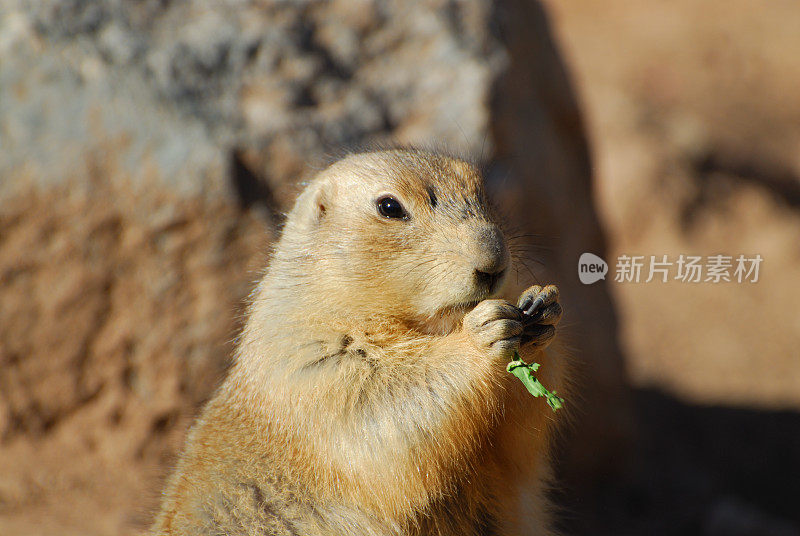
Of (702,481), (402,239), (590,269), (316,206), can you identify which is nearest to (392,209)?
(402,239)

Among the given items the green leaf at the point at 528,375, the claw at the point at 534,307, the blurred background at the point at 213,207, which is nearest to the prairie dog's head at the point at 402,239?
the claw at the point at 534,307

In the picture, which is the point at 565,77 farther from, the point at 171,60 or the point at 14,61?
the point at 14,61

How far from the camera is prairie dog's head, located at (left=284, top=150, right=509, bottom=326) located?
3309 mm

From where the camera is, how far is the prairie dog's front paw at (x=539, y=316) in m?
3.38

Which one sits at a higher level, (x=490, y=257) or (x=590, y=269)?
(x=590, y=269)

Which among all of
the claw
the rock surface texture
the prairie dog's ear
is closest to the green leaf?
the claw

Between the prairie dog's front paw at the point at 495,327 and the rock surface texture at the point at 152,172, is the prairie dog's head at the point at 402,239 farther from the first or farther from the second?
the rock surface texture at the point at 152,172

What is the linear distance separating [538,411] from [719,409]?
5.44 m

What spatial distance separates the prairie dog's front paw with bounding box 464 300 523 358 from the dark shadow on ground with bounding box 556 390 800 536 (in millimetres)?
3550

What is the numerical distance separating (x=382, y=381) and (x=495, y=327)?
528 mm

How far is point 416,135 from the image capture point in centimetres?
607

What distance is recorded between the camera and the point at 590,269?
285 inches

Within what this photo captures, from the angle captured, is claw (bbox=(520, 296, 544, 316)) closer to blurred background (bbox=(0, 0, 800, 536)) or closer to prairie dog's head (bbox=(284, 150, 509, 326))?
prairie dog's head (bbox=(284, 150, 509, 326))

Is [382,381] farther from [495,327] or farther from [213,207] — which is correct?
[213,207]
